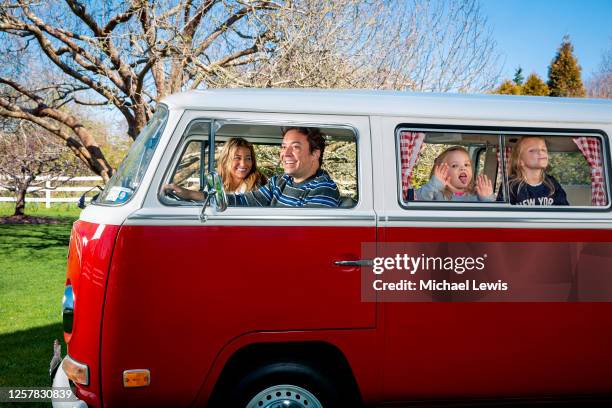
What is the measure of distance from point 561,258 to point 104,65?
1010 centimetres

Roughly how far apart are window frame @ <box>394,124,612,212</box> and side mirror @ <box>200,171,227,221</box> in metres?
1.10

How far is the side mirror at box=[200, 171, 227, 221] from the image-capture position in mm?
3619

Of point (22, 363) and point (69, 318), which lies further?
point (22, 363)

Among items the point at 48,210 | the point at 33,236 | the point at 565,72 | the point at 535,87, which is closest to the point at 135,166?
the point at 33,236

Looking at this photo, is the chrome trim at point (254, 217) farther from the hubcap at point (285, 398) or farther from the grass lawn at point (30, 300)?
the grass lawn at point (30, 300)

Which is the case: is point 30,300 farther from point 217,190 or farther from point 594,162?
point 594,162

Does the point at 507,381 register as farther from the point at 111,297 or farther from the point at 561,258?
the point at 111,297

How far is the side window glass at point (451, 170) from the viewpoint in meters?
4.05

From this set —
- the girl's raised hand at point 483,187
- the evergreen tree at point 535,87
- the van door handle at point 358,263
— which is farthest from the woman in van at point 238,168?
the evergreen tree at point 535,87

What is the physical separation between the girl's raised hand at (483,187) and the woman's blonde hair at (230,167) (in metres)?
1.58

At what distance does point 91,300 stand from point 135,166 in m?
0.88

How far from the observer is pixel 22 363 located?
6648mm

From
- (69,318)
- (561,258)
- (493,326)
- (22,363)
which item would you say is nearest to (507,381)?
(493,326)

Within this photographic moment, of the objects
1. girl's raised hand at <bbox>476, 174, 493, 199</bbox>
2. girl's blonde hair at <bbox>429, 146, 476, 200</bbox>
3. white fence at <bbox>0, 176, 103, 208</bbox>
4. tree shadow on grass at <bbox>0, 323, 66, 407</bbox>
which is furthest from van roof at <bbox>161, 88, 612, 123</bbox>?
white fence at <bbox>0, 176, 103, 208</bbox>
